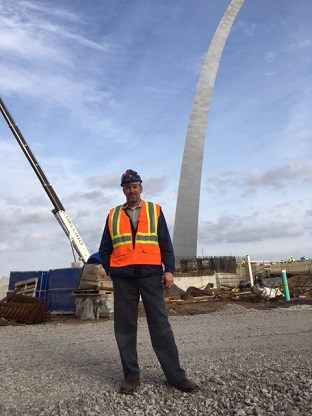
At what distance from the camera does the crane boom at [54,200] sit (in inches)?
894

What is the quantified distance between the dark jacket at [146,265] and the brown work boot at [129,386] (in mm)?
820

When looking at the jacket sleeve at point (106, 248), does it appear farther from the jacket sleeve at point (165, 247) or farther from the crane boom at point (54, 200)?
the crane boom at point (54, 200)

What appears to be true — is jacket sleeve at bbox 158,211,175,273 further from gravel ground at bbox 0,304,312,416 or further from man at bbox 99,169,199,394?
gravel ground at bbox 0,304,312,416

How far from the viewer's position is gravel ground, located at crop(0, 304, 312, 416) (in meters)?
3.27

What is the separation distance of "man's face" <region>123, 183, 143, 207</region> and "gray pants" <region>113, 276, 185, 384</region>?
638mm

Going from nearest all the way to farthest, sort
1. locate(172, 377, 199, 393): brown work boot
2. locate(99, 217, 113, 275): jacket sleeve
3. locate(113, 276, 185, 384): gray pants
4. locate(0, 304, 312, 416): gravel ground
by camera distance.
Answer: locate(0, 304, 312, 416): gravel ground → locate(172, 377, 199, 393): brown work boot → locate(113, 276, 185, 384): gray pants → locate(99, 217, 113, 275): jacket sleeve

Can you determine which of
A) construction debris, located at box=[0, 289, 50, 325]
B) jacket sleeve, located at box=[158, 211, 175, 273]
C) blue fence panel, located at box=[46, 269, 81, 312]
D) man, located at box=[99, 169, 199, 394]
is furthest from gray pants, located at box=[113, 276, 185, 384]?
blue fence panel, located at box=[46, 269, 81, 312]

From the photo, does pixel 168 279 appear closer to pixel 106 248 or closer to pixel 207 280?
pixel 106 248

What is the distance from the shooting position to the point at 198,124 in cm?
2706

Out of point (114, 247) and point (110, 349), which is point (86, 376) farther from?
point (110, 349)

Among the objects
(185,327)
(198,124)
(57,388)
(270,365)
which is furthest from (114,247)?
(198,124)

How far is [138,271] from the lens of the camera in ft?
13.2

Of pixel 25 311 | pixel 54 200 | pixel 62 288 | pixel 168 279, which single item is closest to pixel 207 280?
A: pixel 54 200

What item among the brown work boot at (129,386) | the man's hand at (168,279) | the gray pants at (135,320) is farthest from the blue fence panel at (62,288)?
the brown work boot at (129,386)
